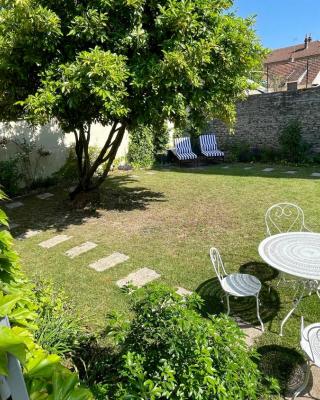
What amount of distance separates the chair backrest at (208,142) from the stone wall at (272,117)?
1.60ft

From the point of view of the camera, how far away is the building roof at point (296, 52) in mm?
31631

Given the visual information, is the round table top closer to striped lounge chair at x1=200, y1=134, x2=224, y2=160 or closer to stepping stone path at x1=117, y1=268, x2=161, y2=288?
stepping stone path at x1=117, y1=268, x2=161, y2=288

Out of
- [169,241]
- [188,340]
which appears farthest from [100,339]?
[169,241]

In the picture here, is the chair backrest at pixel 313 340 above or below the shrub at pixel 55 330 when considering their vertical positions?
below

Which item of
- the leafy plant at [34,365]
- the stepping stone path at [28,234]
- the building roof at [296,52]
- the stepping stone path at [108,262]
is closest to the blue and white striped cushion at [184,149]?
the stepping stone path at [28,234]

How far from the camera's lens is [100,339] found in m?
2.96

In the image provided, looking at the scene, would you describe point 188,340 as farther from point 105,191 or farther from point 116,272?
point 105,191

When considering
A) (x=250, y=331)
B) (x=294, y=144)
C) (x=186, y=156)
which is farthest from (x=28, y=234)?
(x=294, y=144)

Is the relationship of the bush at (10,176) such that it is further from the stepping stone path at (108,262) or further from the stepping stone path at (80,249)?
the stepping stone path at (108,262)

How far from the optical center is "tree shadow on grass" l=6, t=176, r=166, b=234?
22.2 feet

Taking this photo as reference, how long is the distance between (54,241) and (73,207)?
1.86 metres

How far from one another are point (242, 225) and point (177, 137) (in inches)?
315

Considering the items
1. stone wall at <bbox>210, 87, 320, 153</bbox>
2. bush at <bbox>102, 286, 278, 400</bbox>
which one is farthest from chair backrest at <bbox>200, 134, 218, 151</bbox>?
A: bush at <bbox>102, 286, 278, 400</bbox>

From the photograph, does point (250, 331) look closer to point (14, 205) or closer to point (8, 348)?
point (8, 348)
